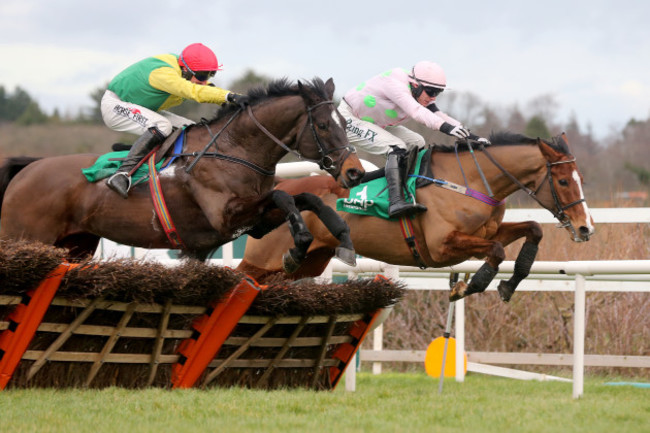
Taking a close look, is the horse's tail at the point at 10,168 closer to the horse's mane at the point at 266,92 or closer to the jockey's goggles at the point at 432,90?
the horse's mane at the point at 266,92

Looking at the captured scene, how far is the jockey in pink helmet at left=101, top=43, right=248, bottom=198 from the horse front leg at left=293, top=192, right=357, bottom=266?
31.2 inches

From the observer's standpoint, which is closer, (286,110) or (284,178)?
(286,110)

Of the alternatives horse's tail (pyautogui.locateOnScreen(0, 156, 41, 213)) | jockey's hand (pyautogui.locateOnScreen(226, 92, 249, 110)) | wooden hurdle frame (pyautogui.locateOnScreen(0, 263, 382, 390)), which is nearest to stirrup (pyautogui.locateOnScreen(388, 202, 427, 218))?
wooden hurdle frame (pyautogui.locateOnScreen(0, 263, 382, 390))

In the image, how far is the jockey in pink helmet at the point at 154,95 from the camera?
5.79 metres

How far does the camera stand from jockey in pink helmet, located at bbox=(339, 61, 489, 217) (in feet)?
20.9

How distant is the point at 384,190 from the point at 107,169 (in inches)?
74.8

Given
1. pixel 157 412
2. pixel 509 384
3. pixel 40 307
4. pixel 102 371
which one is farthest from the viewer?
pixel 509 384

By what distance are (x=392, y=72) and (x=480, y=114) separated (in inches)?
783

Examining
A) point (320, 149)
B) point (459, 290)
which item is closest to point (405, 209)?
point (459, 290)

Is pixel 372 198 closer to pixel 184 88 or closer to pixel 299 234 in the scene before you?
pixel 299 234

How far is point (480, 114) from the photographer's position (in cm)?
2614

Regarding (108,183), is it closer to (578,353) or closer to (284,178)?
(284,178)

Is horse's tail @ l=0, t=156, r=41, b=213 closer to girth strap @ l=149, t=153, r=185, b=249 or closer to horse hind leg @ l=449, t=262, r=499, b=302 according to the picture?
girth strap @ l=149, t=153, r=185, b=249

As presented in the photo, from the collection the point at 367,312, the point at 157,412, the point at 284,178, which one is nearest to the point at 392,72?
the point at 284,178
